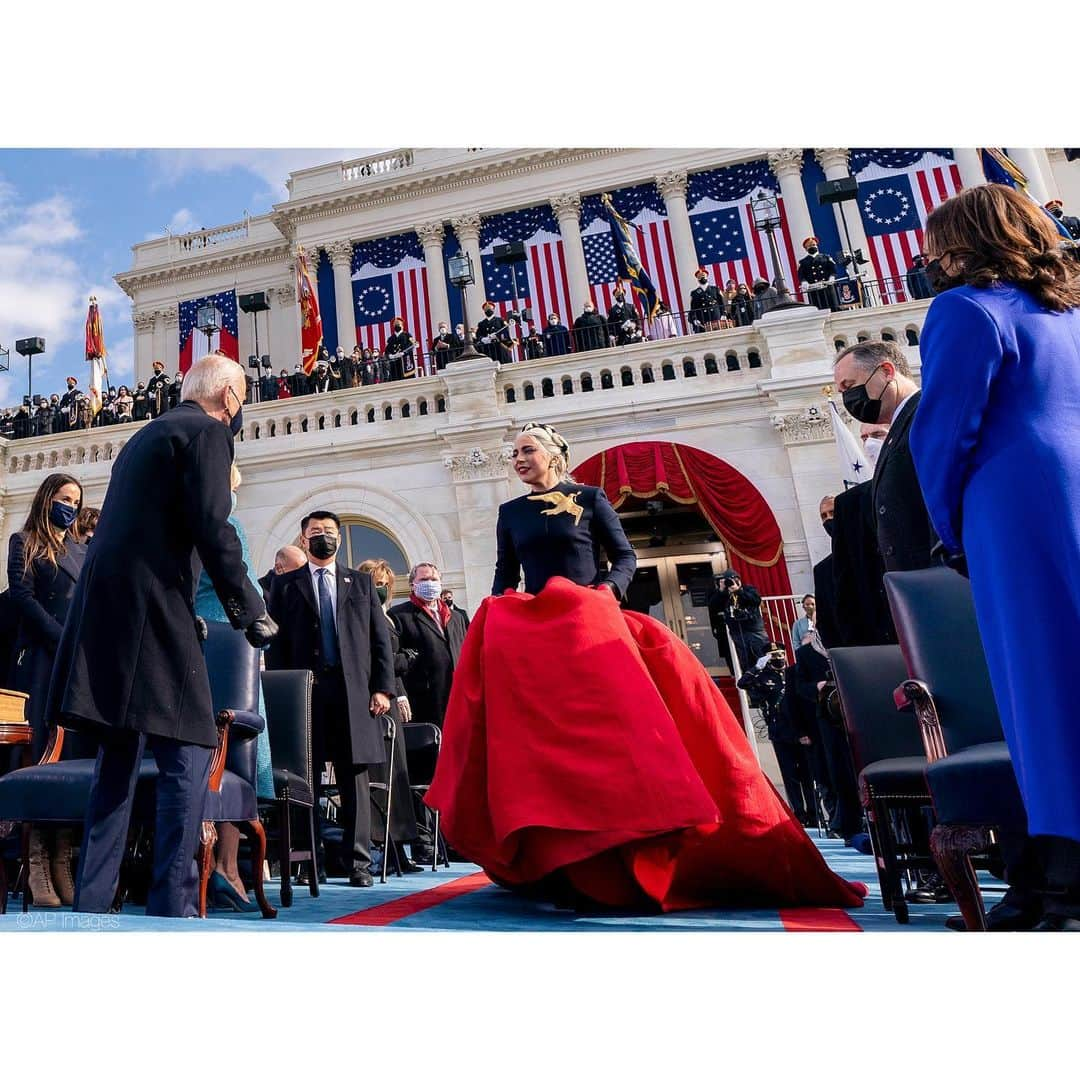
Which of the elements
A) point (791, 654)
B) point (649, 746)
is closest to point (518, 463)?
point (649, 746)

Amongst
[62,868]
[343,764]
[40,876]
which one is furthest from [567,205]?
[40,876]

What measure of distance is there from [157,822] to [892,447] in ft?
8.56

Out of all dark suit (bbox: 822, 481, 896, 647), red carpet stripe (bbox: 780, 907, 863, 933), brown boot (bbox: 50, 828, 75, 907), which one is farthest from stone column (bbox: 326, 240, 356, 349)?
red carpet stripe (bbox: 780, 907, 863, 933)

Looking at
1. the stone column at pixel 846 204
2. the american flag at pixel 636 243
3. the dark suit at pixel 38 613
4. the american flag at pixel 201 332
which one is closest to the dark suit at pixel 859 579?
the dark suit at pixel 38 613

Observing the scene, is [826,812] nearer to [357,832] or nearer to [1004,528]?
[357,832]

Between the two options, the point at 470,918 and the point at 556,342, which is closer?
the point at 470,918

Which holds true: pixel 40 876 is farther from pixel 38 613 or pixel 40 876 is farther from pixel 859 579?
pixel 859 579

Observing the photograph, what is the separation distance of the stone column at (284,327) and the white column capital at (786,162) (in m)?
11.5

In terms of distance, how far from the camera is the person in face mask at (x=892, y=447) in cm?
310

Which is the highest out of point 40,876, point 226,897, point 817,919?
point 40,876

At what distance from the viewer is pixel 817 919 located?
2533mm

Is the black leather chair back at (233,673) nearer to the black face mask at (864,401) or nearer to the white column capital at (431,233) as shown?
the black face mask at (864,401)
